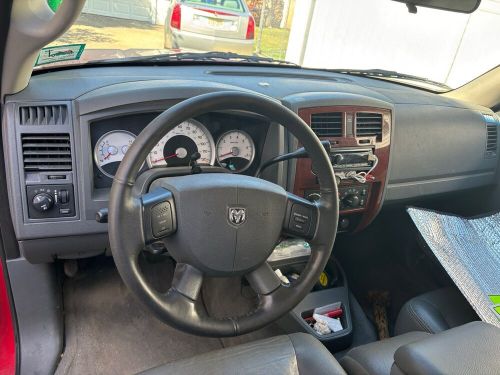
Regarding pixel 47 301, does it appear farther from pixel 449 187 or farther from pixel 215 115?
pixel 449 187

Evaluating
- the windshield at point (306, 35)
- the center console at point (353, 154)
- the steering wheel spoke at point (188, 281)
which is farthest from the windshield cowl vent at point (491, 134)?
the steering wheel spoke at point (188, 281)

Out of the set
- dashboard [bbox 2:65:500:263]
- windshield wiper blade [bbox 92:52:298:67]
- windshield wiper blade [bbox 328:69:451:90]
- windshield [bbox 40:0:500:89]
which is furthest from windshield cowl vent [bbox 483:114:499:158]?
windshield wiper blade [bbox 92:52:298:67]

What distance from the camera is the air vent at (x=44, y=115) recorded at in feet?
4.30

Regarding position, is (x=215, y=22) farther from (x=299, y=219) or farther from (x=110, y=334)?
(x=299, y=219)

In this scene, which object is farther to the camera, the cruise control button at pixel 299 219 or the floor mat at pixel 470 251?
the floor mat at pixel 470 251

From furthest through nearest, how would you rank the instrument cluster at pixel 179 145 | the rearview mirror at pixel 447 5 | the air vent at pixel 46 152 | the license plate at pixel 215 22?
the license plate at pixel 215 22 → the rearview mirror at pixel 447 5 → the instrument cluster at pixel 179 145 → the air vent at pixel 46 152

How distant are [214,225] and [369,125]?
1004mm

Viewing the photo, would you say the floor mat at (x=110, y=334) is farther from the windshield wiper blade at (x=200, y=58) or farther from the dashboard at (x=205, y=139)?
the windshield wiper blade at (x=200, y=58)

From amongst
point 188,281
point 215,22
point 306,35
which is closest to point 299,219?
point 188,281

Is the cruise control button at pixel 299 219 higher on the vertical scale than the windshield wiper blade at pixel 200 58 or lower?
lower

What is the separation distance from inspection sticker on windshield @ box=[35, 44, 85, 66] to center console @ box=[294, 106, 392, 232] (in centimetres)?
78

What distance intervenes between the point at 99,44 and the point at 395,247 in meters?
1.84

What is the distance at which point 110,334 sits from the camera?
1.88m

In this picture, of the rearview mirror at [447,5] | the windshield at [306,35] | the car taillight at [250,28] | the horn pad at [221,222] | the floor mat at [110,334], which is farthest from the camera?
the car taillight at [250,28]
